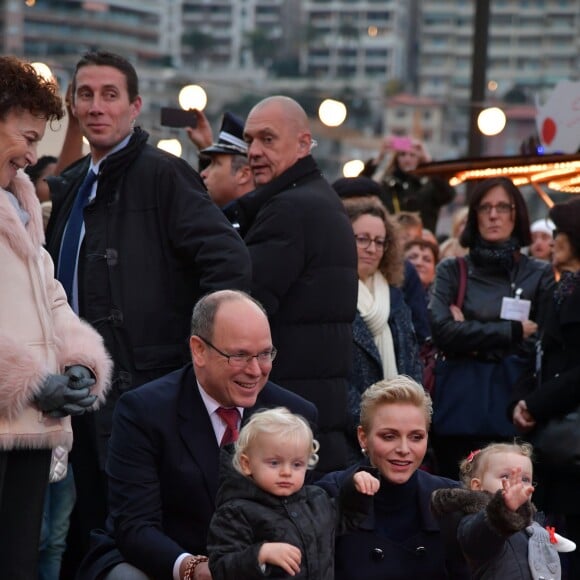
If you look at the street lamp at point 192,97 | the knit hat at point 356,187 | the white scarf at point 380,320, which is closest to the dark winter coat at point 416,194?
the street lamp at point 192,97

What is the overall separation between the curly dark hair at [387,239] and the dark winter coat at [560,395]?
830 mm

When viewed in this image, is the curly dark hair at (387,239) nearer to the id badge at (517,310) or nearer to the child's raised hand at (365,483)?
the id badge at (517,310)

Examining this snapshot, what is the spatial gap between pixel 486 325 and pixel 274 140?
4.79 feet

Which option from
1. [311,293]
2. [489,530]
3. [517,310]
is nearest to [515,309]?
[517,310]

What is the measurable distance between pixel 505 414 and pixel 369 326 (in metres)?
0.79

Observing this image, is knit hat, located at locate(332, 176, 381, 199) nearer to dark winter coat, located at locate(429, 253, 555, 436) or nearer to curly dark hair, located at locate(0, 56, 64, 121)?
dark winter coat, located at locate(429, 253, 555, 436)

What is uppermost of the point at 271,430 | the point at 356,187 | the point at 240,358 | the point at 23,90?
the point at 23,90

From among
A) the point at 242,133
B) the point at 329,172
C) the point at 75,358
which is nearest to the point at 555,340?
the point at 242,133

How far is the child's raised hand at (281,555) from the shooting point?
433 cm

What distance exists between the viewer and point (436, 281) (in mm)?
7602

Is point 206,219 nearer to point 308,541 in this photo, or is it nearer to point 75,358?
point 75,358

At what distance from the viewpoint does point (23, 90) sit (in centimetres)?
502

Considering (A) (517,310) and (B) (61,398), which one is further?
(A) (517,310)

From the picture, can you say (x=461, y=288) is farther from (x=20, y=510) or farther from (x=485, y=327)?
(x=20, y=510)
